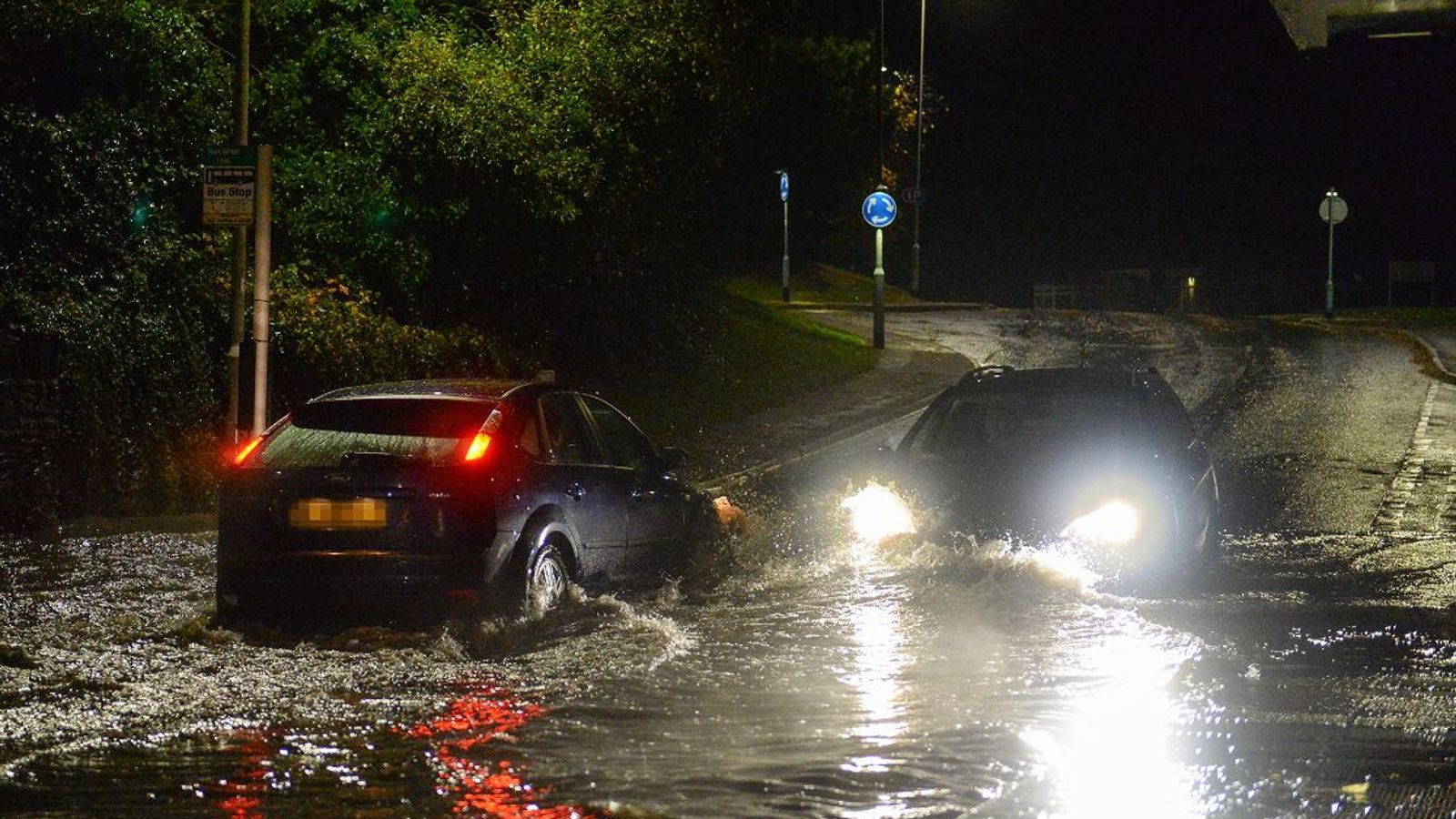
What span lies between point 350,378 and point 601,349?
7708 millimetres

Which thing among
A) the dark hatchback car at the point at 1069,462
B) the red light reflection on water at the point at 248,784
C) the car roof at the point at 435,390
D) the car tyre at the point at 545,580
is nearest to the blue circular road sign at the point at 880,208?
the dark hatchback car at the point at 1069,462

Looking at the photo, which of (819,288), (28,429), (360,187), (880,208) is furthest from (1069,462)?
(819,288)

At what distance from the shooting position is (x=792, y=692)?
8.48 meters

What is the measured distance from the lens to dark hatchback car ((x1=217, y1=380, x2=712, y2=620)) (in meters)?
9.62

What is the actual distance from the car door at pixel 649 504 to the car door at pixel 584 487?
0.13 meters

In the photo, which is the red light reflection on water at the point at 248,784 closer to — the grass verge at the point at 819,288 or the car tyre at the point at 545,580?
the car tyre at the point at 545,580

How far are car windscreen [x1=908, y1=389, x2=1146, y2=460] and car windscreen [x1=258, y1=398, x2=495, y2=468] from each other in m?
3.81

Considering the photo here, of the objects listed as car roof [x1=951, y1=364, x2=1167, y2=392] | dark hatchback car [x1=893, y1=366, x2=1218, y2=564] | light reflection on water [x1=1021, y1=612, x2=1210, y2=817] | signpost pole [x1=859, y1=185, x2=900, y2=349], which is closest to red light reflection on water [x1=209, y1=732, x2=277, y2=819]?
light reflection on water [x1=1021, y1=612, x2=1210, y2=817]

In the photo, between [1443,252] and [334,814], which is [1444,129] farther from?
[334,814]

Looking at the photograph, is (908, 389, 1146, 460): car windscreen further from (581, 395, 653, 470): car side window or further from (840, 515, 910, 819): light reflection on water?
(581, 395, 653, 470): car side window

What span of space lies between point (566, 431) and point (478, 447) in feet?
3.89

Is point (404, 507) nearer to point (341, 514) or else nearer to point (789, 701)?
point (341, 514)

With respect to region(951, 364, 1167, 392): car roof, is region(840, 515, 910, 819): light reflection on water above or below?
below

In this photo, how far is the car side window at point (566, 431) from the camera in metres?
10.6
